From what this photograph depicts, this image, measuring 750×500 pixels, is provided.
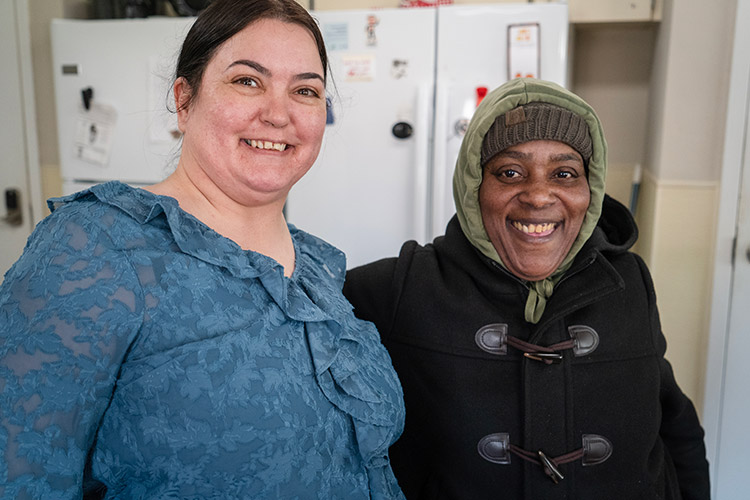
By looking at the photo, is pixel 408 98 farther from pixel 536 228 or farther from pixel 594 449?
pixel 594 449

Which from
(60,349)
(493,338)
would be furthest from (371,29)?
(60,349)

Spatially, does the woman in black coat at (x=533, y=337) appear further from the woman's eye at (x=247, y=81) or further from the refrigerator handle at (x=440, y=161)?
the refrigerator handle at (x=440, y=161)

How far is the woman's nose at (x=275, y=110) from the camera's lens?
0.93m

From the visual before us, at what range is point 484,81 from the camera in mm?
2361

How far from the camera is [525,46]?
90.7 inches

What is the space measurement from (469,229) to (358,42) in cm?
134

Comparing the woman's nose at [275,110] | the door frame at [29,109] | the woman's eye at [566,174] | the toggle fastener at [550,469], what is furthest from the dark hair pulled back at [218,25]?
the door frame at [29,109]

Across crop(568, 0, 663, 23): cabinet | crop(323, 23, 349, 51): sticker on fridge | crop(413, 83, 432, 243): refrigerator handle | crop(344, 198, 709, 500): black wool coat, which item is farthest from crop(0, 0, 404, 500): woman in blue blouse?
crop(568, 0, 663, 23): cabinet

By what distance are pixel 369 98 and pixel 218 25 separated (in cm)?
153

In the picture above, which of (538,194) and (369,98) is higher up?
(369,98)

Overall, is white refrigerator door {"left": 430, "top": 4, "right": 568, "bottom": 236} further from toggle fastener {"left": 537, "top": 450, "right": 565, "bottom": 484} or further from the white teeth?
toggle fastener {"left": 537, "top": 450, "right": 565, "bottom": 484}

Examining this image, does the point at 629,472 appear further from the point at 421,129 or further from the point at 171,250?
the point at 421,129

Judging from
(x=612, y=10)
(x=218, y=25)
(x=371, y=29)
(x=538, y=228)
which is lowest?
(x=538, y=228)

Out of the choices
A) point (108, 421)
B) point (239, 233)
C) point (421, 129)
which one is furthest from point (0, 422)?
point (421, 129)
